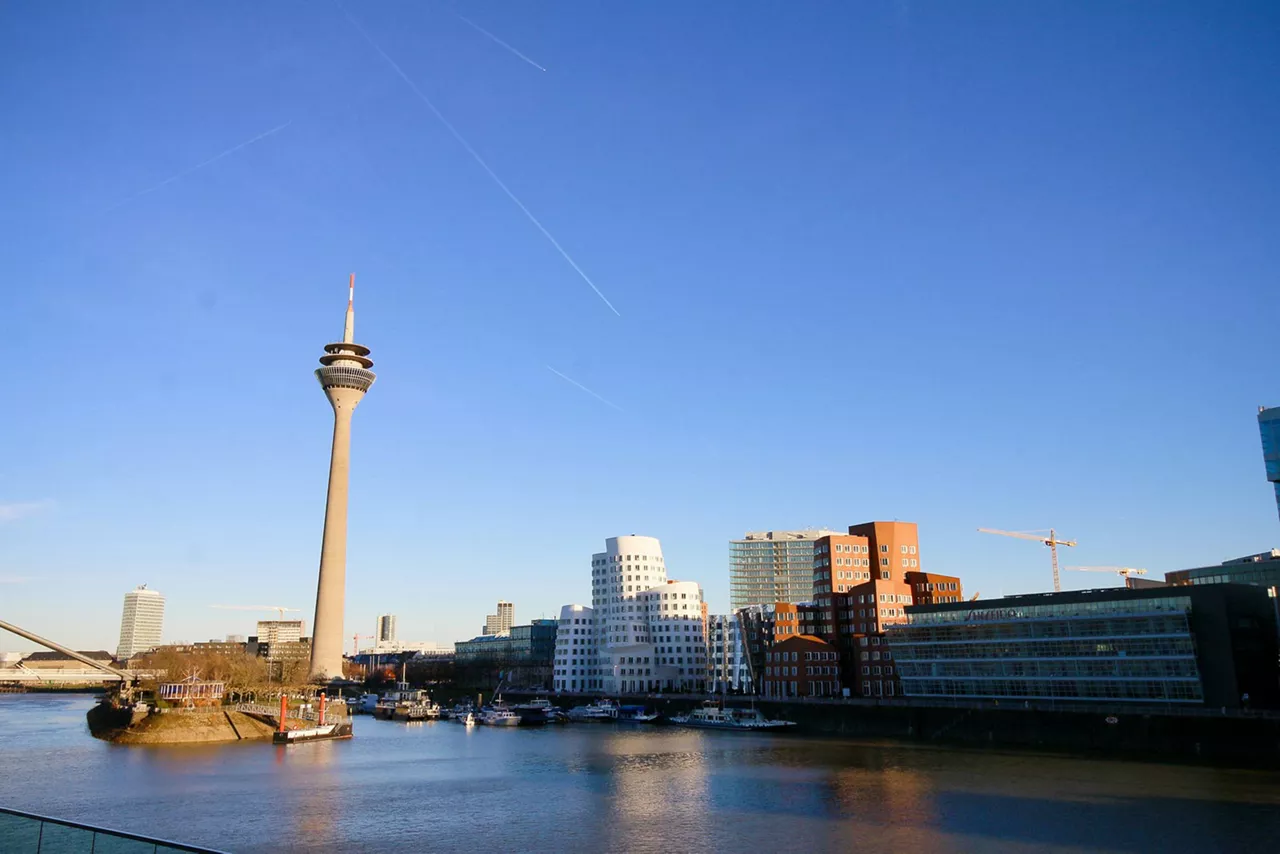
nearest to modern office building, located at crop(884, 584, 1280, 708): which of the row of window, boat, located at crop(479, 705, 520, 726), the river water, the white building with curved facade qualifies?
the row of window

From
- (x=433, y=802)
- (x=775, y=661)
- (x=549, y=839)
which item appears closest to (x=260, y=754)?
(x=433, y=802)

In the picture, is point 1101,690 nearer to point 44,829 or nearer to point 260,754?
point 260,754

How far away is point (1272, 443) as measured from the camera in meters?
111

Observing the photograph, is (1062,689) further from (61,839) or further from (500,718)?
(61,839)

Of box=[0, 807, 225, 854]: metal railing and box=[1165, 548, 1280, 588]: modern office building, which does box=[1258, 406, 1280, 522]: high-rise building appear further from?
box=[0, 807, 225, 854]: metal railing

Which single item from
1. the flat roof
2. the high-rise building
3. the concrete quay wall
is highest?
the high-rise building

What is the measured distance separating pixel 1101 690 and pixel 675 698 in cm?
6879

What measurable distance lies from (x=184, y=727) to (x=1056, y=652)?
91.6 metres

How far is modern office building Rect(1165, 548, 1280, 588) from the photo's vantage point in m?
106

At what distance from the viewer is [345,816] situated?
51.4m

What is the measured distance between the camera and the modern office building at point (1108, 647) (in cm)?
8119

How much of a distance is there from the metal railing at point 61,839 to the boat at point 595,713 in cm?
12931

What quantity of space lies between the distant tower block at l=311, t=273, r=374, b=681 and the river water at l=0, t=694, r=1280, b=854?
244ft

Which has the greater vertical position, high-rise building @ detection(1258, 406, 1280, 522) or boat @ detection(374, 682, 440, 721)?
high-rise building @ detection(1258, 406, 1280, 522)
